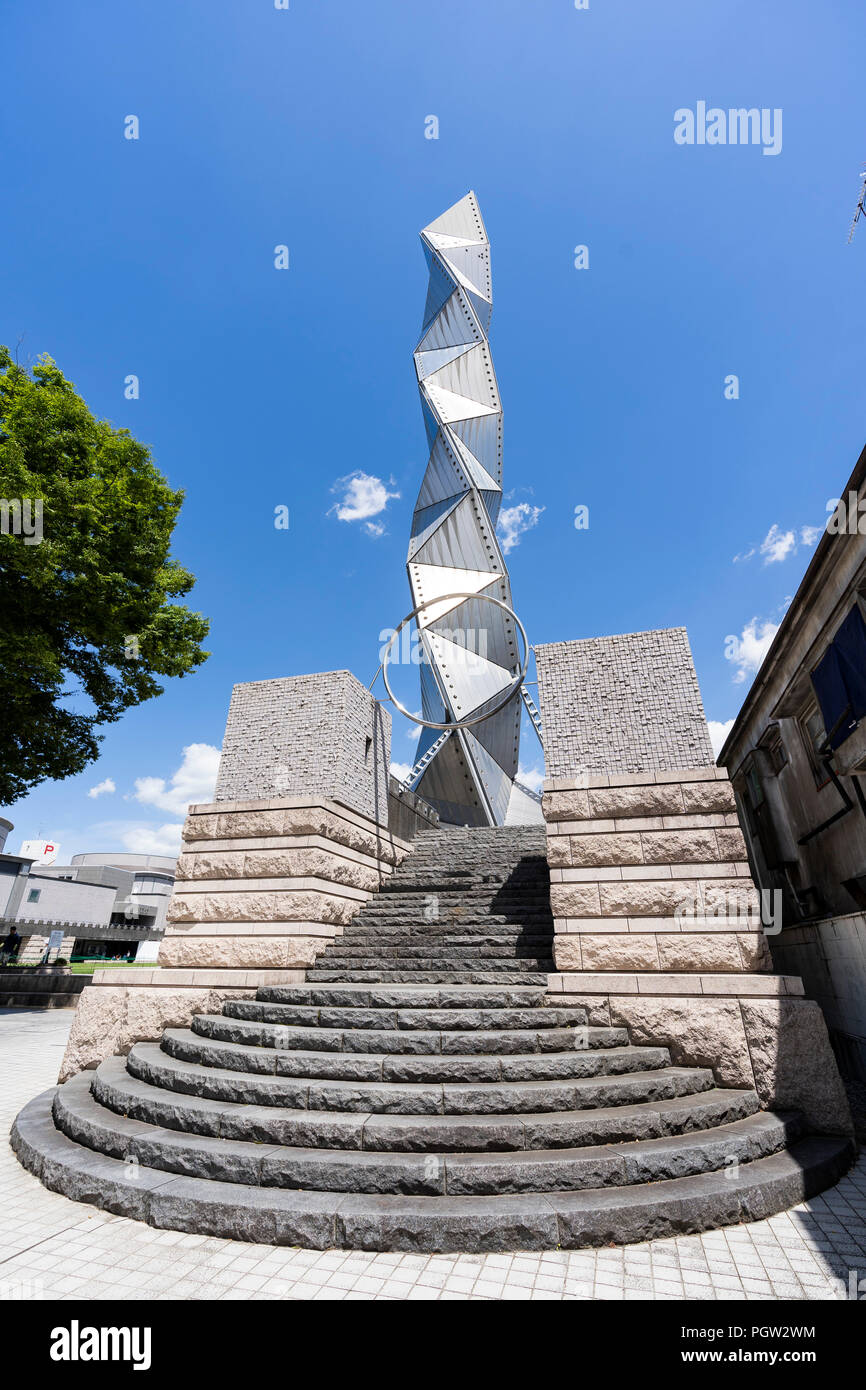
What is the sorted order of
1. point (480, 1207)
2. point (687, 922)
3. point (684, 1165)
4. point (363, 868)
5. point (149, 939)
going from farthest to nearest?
point (149, 939)
point (363, 868)
point (687, 922)
point (684, 1165)
point (480, 1207)

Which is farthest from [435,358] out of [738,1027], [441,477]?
[738,1027]

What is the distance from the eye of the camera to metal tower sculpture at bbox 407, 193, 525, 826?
29203 millimetres

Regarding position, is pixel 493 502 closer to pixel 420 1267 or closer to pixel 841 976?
pixel 841 976

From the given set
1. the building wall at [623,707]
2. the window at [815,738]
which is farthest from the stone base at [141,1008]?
the window at [815,738]

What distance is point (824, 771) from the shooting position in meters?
9.80

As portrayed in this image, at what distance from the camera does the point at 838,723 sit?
8.52 m

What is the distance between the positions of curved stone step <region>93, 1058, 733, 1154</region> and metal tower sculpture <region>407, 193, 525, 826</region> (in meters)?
20.8

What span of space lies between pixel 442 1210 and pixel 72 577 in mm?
14234

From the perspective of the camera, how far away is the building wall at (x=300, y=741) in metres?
9.93

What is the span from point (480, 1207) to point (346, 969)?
4.65 meters

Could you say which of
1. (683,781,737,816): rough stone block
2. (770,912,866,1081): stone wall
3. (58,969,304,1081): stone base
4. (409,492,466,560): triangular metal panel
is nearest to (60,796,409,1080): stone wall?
(58,969,304,1081): stone base
